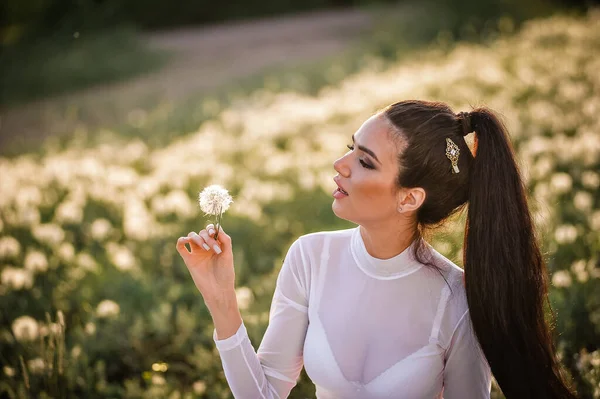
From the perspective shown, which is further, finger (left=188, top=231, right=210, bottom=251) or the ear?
the ear

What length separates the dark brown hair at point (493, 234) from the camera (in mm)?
2055

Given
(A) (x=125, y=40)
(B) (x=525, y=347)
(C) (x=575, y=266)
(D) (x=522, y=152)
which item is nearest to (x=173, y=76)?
(A) (x=125, y=40)

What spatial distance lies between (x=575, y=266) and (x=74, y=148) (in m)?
5.55

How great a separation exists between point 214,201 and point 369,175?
51 centimetres

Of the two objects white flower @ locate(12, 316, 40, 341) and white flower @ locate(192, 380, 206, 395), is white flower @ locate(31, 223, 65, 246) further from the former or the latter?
white flower @ locate(192, 380, 206, 395)

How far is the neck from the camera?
221cm

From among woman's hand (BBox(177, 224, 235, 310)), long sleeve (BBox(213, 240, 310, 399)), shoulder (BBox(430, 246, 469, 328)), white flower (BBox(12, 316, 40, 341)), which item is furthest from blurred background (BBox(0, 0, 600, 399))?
woman's hand (BBox(177, 224, 235, 310))

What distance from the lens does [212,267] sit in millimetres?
2021

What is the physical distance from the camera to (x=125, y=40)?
15.3 metres

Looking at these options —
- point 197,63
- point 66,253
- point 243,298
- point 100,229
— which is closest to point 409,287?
point 243,298

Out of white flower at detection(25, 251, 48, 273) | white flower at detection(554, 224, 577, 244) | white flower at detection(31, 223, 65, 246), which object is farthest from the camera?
white flower at detection(31, 223, 65, 246)

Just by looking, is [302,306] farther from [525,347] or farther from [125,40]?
Answer: [125,40]

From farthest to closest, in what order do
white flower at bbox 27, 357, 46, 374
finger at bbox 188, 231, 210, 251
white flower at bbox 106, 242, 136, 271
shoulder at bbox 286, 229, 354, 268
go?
white flower at bbox 106, 242, 136, 271, white flower at bbox 27, 357, 46, 374, shoulder at bbox 286, 229, 354, 268, finger at bbox 188, 231, 210, 251

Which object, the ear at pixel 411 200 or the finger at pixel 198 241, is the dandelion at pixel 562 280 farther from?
the finger at pixel 198 241
